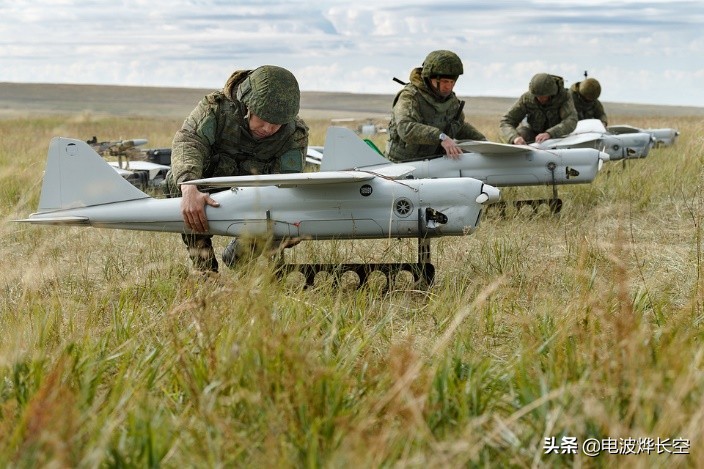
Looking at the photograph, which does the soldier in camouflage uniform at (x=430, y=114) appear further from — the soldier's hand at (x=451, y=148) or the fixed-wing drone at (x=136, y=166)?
the fixed-wing drone at (x=136, y=166)

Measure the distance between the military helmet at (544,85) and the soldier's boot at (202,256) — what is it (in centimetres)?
603

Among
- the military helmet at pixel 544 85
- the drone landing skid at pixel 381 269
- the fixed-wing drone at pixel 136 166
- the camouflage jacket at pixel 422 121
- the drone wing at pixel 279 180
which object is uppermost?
the military helmet at pixel 544 85

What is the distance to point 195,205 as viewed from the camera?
562cm

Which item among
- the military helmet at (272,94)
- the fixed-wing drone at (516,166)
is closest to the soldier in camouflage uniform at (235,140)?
the military helmet at (272,94)

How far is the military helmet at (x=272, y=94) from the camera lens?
5684 millimetres

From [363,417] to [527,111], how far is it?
30.6ft

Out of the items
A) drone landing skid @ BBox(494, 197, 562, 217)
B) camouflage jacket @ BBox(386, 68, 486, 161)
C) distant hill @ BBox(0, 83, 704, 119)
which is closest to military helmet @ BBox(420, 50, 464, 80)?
camouflage jacket @ BBox(386, 68, 486, 161)

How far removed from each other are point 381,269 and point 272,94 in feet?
4.36

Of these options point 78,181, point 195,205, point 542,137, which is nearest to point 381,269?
point 195,205

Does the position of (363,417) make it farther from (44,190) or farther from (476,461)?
(44,190)

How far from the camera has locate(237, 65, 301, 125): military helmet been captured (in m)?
5.68

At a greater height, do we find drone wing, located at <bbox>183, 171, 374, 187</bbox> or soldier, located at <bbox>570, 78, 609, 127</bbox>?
soldier, located at <bbox>570, 78, 609, 127</bbox>

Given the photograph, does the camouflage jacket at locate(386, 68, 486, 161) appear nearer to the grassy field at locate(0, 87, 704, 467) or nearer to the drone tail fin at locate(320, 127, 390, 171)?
the drone tail fin at locate(320, 127, 390, 171)

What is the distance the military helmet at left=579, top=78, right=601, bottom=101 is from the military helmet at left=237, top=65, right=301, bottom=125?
9.35 meters
